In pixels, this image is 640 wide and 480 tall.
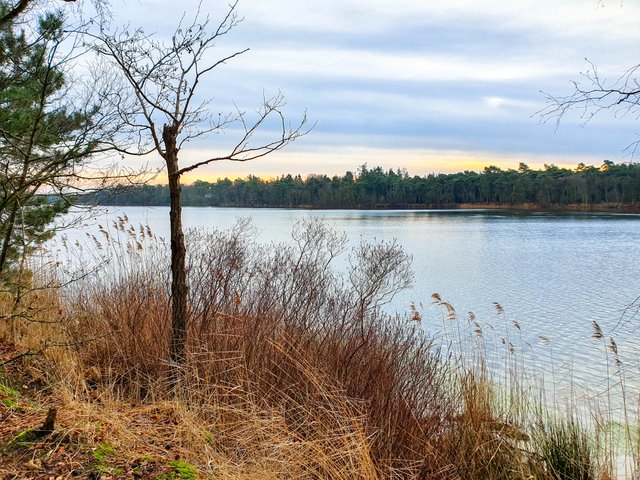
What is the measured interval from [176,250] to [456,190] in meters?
98.2

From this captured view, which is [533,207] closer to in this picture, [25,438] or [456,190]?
[456,190]

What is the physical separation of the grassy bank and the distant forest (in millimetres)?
67561

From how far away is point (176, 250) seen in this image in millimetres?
4859

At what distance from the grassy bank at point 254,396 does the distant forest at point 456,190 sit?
6756 centimetres

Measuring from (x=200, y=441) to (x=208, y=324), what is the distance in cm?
214

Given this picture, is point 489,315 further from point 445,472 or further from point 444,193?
point 444,193

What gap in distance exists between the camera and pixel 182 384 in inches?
201

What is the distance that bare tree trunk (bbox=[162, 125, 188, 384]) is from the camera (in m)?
4.88

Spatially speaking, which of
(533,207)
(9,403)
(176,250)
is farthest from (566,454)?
(533,207)

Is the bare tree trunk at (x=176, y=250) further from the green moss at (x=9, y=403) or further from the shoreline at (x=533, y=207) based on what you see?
the shoreline at (x=533, y=207)

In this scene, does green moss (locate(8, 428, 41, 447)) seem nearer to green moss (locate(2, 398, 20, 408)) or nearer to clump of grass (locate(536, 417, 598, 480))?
green moss (locate(2, 398, 20, 408))

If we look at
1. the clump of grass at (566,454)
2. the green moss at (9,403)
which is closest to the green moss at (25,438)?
the green moss at (9,403)

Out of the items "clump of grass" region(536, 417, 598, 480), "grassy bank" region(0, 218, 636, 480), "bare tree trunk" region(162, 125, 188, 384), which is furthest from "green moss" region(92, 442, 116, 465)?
"clump of grass" region(536, 417, 598, 480)

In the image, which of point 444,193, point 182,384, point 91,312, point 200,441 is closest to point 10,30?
point 91,312
